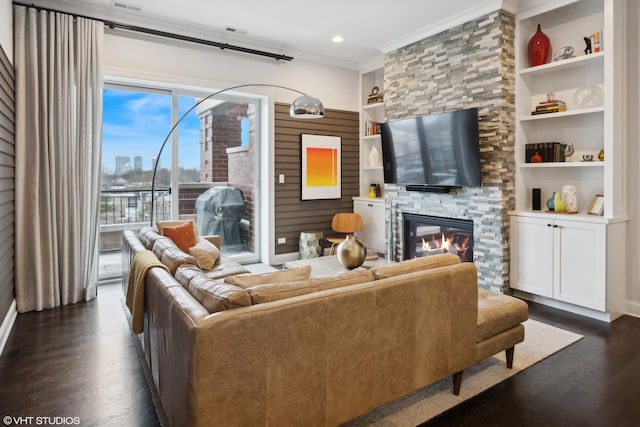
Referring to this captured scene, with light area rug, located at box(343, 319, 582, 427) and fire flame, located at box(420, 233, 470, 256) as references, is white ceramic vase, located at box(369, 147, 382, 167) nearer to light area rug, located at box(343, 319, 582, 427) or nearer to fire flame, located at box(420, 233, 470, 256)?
fire flame, located at box(420, 233, 470, 256)

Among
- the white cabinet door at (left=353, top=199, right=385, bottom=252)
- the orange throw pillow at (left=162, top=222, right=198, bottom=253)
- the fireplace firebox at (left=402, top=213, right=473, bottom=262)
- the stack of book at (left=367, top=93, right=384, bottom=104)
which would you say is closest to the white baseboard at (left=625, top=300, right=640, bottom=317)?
the fireplace firebox at (left=402, top=213, right=473, bottom=262)

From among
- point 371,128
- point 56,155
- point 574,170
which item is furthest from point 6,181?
point 574,170

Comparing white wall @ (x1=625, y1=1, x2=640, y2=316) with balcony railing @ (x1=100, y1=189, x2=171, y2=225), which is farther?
balcony railing @ (x1=100, y1=189, x2=171, y2=225)

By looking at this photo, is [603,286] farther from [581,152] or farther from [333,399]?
[333,399]

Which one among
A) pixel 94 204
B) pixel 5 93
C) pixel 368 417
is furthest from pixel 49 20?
pixel 368 417

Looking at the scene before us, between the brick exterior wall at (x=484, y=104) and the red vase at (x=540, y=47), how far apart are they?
0.68 feet

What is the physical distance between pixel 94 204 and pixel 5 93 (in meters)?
1.25

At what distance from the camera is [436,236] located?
496 centimetres

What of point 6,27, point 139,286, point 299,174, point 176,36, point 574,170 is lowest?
point 139,286

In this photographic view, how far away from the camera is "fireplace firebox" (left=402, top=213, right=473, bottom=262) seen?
15.0ft

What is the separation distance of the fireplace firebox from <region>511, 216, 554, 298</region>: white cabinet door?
1.63 ft

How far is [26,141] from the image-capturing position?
145 inches

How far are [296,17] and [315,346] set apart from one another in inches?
154

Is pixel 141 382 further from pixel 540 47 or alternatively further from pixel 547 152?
pixel 540 47
